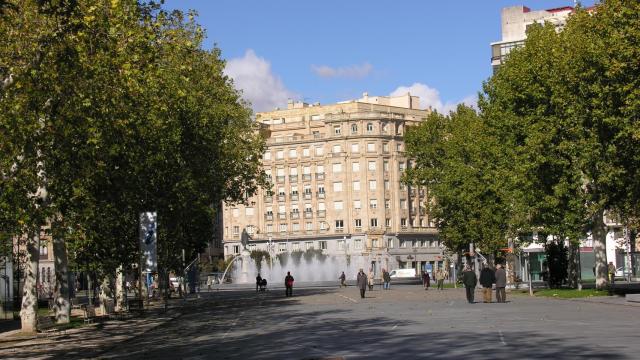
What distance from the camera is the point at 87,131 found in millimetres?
30375

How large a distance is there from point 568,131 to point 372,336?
28.3m

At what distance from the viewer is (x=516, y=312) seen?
37.2m

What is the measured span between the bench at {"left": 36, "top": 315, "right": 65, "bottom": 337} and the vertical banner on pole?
4.32 metres

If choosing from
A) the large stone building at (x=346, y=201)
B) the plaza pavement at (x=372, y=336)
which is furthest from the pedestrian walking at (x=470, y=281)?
the large stone building at (x=346, y=201)

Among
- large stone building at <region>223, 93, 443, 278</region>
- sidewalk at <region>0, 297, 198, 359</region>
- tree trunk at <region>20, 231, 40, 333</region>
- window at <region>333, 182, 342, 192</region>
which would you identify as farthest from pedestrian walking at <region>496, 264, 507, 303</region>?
window at <region>333, 182, 342, 192</region>

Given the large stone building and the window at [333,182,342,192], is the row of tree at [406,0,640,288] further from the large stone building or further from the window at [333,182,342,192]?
the window at [333,182,342,192]

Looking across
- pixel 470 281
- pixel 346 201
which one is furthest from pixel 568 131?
pixel 346 201

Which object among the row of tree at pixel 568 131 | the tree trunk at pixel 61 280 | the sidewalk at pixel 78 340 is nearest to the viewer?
the sidewalk at pixel 78 340

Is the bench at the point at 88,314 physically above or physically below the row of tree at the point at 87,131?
below

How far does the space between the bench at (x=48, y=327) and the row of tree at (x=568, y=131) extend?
23619mm

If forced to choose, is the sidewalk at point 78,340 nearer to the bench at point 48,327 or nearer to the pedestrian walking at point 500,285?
the bench at point 48,327

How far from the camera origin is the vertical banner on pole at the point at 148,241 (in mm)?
41406

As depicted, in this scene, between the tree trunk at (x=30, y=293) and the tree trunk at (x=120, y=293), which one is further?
the tree trunk at (x=120, y=293)

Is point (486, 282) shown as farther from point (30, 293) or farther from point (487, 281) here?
point (30, 293)
